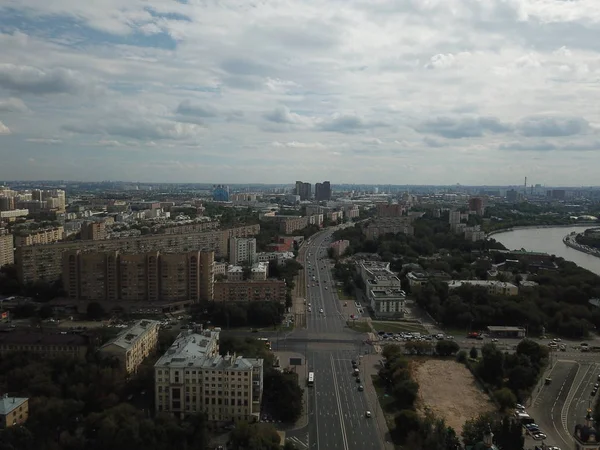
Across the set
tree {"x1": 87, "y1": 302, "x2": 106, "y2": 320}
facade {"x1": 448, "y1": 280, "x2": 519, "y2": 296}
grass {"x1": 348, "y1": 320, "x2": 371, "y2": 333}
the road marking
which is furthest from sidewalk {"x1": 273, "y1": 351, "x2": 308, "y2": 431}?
facade {"x1": 448, "y1": 280, "x2": 519, "y2": 296}

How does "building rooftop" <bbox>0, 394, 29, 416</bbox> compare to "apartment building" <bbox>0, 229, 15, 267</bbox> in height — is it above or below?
below

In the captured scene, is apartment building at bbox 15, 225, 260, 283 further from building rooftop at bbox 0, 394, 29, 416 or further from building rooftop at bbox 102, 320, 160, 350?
building rooftop at bbox 0, 394, 29, 416

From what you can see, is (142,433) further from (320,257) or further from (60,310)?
(320,257)

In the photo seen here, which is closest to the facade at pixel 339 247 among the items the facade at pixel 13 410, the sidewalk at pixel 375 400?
the sidewalk at pixel 375 400

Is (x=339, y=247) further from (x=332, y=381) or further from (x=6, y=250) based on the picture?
(x=332, y=381)

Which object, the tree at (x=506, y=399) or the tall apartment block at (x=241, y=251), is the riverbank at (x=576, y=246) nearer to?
the tall apartment block at (x=241, y=251)

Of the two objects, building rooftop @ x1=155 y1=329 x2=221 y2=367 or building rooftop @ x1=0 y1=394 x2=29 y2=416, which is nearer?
building rooftop @ x1=0 y1=394 x2=29 y2=416
